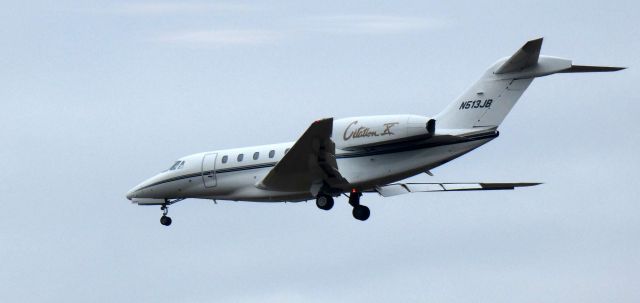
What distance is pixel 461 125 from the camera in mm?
58344

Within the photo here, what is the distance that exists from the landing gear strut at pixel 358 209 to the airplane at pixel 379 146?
0.03 metres

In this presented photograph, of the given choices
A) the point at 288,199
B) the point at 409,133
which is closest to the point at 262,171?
the point at 288,199

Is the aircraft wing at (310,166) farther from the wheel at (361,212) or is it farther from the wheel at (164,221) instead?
the wheel at (164,221)

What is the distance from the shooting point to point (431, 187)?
63.2m

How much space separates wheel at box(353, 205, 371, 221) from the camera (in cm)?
6097

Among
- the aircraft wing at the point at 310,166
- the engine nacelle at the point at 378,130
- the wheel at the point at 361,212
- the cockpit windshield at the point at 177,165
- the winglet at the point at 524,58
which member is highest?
the winglet at the point at 524,58

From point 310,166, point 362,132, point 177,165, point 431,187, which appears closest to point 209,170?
point 177,165

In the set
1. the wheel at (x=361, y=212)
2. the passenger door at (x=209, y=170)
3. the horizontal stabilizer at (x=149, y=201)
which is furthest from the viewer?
the horizontal stabilizer at (x=149, y=201)

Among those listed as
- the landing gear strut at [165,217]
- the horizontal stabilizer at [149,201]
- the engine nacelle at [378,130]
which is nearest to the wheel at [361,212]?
the engine nacelle at [378,130]

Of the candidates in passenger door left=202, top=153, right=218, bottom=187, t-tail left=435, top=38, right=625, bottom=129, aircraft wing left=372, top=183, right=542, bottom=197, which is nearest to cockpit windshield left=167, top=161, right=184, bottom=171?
passenger door left=202, top=153, right=218, bottom=187

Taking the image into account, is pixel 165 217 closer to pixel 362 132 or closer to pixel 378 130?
pixel 362 132

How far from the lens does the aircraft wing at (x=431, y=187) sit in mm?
62516

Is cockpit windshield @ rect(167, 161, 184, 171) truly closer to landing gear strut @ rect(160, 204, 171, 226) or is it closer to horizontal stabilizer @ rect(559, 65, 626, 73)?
landing gear strut @ rect(160, 204, 171, 226)

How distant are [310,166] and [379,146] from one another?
7.33ft
